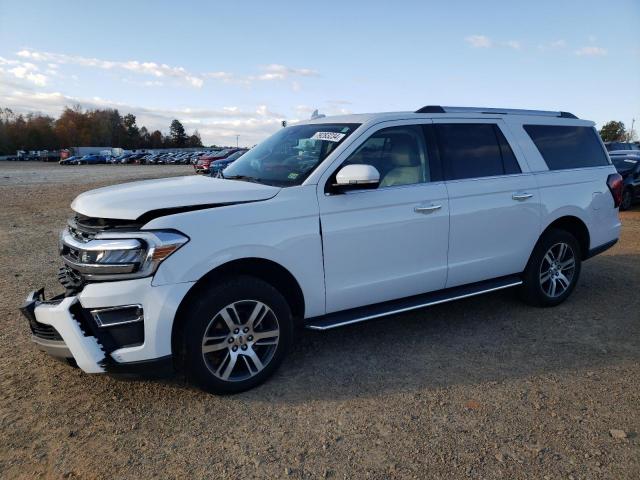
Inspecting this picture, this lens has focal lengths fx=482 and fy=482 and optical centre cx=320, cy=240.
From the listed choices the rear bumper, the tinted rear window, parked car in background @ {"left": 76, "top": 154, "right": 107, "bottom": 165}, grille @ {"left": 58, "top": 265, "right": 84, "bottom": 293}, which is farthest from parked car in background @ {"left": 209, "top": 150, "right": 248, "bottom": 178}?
parked car in background @ {"left": 76, "top": 154, "right": 107, "bottom": 165}

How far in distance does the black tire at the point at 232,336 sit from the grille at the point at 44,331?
83 centimetres

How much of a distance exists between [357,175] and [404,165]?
0.79m

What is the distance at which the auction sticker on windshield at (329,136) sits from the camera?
12.7ft

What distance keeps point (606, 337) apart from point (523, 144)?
199cm

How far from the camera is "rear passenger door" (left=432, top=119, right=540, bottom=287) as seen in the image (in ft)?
14.0

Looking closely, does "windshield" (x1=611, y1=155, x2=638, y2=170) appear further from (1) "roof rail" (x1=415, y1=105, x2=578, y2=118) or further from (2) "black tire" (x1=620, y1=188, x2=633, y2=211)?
(1) "roof rail" (x1=415, y1=105, x2=578, y2=118)

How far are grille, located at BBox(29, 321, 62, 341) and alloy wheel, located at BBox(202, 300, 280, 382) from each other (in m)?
0.95

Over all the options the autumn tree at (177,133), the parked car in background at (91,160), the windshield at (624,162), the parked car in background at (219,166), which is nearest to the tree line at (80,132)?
the autumn tree at (177,133)

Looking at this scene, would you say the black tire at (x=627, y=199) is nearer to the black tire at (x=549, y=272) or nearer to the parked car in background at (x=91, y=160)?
the black tire at (x=549, y=272)

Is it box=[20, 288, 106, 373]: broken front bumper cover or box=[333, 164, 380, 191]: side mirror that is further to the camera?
box=[333, 164, 380, 191]: side mirror

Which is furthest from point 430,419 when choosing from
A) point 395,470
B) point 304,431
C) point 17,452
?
point 17,452

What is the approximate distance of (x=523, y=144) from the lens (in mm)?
4836

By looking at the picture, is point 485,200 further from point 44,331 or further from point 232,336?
point 44,331

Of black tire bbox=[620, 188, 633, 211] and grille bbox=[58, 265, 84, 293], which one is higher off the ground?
grille bbox=[58, 265, 84, 293]
